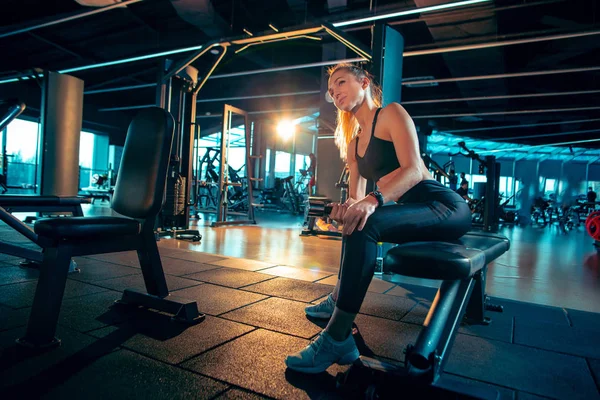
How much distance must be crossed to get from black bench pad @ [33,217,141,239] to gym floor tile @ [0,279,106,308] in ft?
2.42

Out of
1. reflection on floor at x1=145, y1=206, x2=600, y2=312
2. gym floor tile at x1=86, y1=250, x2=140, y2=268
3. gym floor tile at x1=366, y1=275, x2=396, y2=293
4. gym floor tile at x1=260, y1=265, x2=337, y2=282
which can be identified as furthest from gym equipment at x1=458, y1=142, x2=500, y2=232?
gym floor tile at x1=86, y1=250, x2=140, y2=268

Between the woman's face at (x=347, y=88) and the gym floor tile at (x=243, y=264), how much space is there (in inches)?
67.0

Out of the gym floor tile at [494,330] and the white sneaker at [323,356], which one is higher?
the white sneaker at [323,356]

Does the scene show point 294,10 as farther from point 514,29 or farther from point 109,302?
point 109,302

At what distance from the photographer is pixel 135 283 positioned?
2.41 metres

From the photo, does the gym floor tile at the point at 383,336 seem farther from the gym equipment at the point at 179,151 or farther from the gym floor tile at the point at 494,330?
the gym equipment at the point at 179,151

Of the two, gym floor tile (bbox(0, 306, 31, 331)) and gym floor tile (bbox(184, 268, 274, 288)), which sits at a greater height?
gym floor tile (bbox(184, 268, 274, 288))

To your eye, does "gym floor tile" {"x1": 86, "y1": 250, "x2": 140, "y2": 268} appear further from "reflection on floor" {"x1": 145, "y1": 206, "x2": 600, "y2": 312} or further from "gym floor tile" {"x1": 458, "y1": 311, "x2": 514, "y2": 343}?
"gym floor tile" {"x1": 458, "y1": 311, "x2": 514, "y2": 343}

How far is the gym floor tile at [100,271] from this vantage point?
2494 millimetres

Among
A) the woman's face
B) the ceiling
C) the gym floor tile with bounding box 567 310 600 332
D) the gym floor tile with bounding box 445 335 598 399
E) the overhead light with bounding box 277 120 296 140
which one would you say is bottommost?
the gym floor tile with bounding box 445 335 598 399

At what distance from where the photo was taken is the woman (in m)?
1.25

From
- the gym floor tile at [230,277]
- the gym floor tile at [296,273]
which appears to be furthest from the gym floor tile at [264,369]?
the gym floor tile at [296,273]

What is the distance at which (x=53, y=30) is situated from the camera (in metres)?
6.80

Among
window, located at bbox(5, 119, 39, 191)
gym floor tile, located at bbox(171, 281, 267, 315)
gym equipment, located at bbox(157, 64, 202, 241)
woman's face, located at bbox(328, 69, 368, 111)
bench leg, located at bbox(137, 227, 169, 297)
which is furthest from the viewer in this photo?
window, located at bbox(5, 119, 39, 191)
